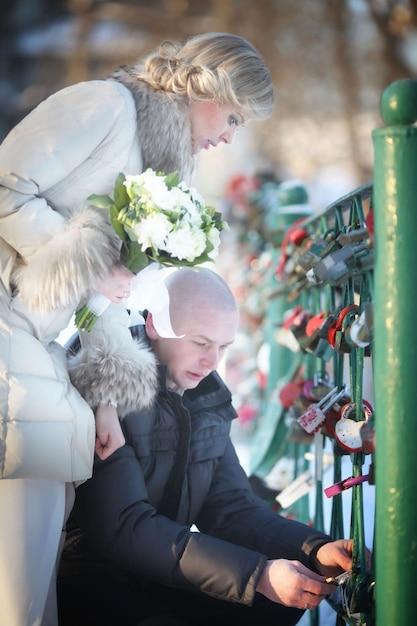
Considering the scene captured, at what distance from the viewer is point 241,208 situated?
4277 millimetres

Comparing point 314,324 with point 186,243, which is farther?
point 314,324

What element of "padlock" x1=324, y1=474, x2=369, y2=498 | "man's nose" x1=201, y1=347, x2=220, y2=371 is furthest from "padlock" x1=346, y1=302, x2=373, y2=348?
"man's nose" x1=201, y1=347, x2=220, y2=371

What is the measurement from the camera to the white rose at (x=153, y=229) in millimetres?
1605

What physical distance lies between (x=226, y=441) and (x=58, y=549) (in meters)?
0.42

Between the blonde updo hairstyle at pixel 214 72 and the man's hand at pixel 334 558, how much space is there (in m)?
0.84

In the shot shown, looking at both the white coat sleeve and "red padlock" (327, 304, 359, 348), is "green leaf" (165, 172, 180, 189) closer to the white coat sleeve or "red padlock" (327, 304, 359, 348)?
the white coat sleeve

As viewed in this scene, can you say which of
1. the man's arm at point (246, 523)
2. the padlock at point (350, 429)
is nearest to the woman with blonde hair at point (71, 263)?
the man's arm at point (246, 523)

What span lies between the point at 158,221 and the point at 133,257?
0.32ft

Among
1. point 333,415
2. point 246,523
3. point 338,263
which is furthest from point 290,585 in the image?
point 338,263

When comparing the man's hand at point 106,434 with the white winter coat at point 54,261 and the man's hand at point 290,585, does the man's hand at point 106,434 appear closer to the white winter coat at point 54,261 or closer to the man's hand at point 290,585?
the white winter coat at point 54,261

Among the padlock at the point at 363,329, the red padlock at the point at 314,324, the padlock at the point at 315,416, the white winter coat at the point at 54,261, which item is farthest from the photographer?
the red padlock at the point at 314,324

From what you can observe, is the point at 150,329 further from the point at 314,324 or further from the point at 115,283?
the point at 314,324

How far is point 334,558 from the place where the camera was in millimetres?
1709

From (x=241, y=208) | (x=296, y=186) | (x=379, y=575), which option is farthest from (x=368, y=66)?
(x=379, y=575)
